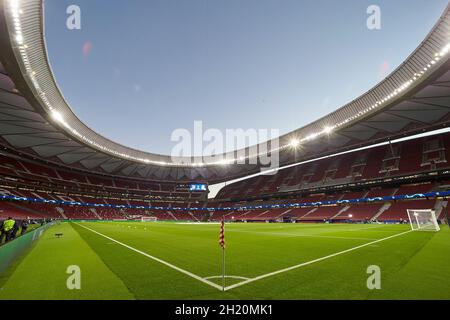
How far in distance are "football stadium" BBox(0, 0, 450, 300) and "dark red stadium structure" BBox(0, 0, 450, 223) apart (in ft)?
0.91

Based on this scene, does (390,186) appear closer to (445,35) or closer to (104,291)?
(445,35)

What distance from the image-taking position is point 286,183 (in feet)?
232

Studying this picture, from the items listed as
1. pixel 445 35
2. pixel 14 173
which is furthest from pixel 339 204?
pixel 14 173

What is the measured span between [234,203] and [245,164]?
15568mm

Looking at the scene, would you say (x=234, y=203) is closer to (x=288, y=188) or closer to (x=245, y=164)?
(x=245, y=164)

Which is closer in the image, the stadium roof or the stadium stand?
the stadium roof

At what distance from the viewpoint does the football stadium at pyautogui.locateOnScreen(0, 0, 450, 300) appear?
618 centimetres

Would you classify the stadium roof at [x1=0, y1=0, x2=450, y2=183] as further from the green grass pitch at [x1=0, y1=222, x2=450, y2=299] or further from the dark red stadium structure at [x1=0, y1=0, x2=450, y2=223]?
the green grass pitch at [x1=0, y1=222, x2=450, y2=299]

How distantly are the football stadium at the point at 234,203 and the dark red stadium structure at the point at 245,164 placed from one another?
10.9 inches

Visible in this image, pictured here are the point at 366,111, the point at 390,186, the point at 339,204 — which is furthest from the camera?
the point at 339,204

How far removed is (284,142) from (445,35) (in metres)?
36.0
